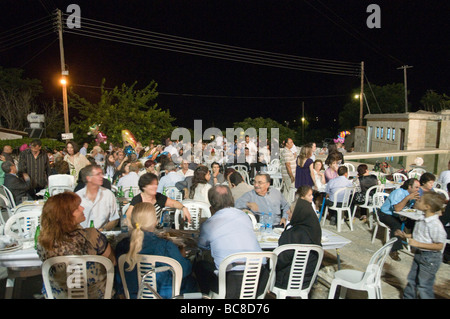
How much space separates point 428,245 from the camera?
117 inches

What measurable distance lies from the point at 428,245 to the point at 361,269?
1.34m

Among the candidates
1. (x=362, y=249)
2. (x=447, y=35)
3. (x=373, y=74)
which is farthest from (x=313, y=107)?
(x=362, y=249)

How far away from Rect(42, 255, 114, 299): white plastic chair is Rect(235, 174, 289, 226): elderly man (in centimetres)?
210

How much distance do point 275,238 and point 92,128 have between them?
13.1 metres

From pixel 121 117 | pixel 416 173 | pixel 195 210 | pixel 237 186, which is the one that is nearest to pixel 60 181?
pixel 195 210

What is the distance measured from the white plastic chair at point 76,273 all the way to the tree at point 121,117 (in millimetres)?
14075

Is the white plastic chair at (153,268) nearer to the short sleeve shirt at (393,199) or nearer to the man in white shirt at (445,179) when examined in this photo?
the short sleeve shirt at (393,199)

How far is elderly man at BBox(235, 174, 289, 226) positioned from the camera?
421 cm

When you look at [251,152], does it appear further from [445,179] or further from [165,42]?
[165,42]

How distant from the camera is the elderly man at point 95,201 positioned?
3.77 metres

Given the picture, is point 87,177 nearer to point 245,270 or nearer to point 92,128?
point 245,270

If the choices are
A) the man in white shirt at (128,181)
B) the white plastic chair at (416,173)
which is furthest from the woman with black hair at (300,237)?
the white plastic chair at (416,173)

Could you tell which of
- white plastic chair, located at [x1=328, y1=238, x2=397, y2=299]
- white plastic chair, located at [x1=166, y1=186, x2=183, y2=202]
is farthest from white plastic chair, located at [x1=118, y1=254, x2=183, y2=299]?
white plastic chair, located at [x1=166, y1=186, x2=183, y2=202]
